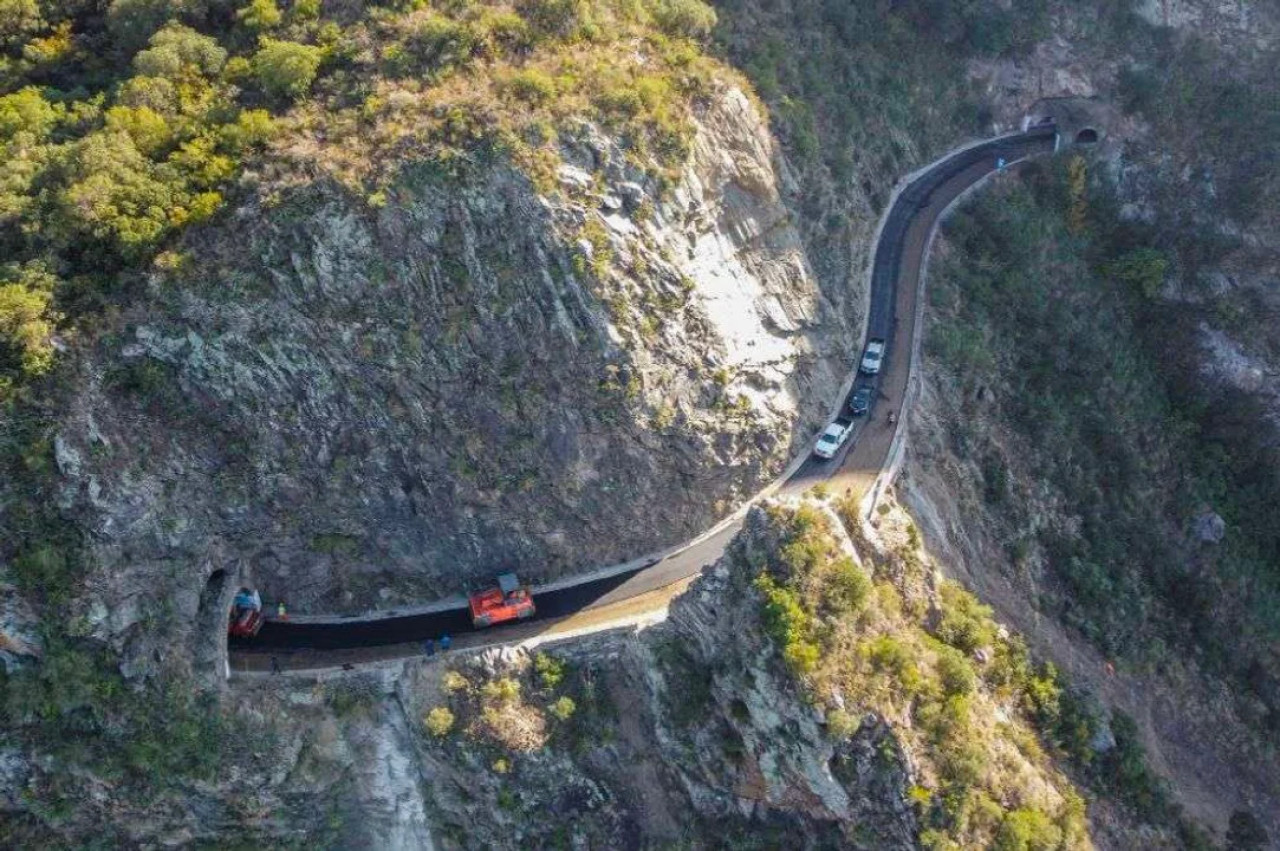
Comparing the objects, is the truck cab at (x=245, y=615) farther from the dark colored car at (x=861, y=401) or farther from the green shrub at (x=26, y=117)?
the dark colored car at (x=861, y=401)

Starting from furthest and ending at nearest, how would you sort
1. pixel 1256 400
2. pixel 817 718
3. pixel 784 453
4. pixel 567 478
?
pixel 1256 400 → pixel 784 453 → pixel 567 478 → pixel 817 718

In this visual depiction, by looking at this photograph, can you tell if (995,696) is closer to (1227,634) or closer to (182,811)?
(1227,634)

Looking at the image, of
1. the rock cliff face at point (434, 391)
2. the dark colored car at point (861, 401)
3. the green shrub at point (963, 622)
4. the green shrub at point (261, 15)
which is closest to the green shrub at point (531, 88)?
the rock cliff face at point (434, 391)

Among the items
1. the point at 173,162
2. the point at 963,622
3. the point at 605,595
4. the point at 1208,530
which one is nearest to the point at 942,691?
the point at 963,622

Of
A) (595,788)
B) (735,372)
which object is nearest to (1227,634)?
(735,372)

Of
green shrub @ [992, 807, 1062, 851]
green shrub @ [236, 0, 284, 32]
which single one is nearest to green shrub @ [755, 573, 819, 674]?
green shrub @ [992, 807, 1062, 851]
